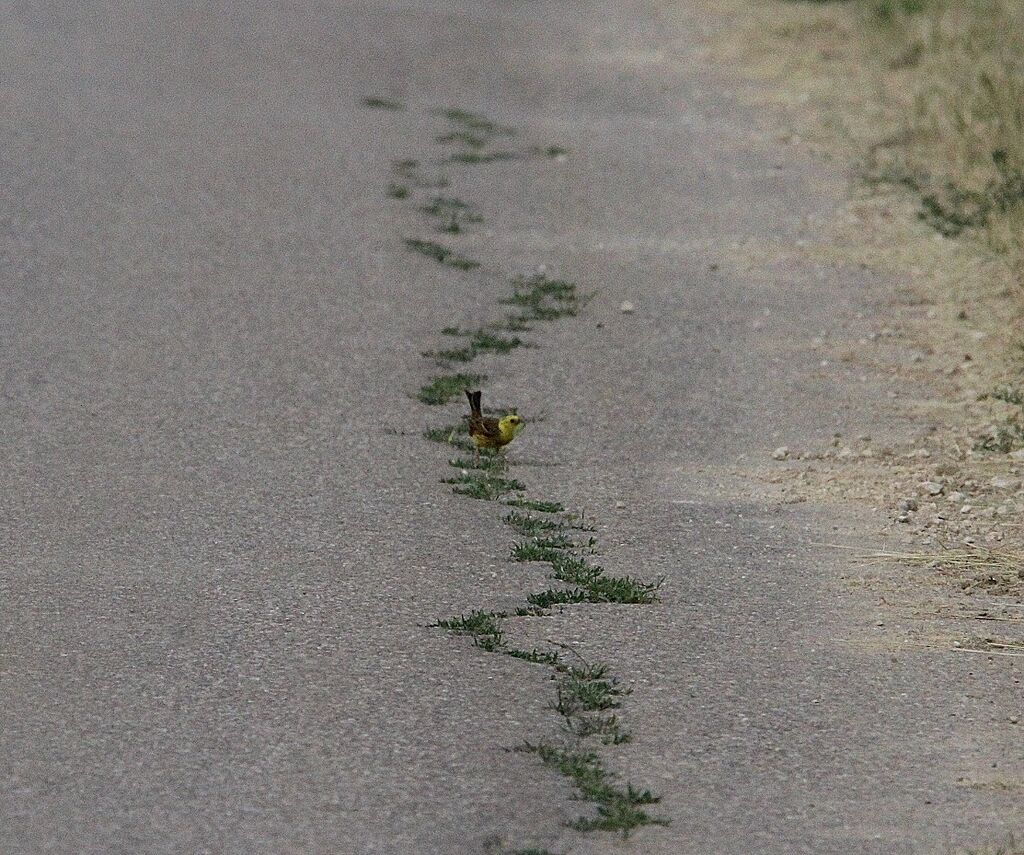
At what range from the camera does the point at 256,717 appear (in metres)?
4.74

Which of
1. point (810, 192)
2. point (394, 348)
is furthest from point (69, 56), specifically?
point (394, 348)

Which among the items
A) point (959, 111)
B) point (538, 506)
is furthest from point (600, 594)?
point (959, 111)

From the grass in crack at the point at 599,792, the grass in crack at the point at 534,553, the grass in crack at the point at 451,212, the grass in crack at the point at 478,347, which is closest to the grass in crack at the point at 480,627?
the grass in crack at the point at 534,553

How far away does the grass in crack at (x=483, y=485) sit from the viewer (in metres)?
6.55

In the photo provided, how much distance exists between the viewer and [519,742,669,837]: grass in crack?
420 centimetres

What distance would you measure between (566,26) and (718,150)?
16.4 ft

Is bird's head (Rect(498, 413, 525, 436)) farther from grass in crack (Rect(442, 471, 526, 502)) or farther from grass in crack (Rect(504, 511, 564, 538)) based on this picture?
grass in crack (Rect(504, 511, 564, 538))

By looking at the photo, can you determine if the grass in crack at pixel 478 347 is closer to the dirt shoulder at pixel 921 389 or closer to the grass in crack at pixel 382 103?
the dirt shoulder at pixel 921 389

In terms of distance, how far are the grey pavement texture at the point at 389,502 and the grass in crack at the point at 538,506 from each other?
4.6 inches

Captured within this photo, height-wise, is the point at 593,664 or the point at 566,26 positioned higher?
the point at 566,26

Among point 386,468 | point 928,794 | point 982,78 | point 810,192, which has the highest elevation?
point 982,78

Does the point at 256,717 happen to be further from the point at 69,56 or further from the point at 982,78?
the point at 69,56

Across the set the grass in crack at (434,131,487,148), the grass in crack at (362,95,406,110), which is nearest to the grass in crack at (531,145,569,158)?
the grass in crack at (434,131,487,148)

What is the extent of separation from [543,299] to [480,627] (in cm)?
400
